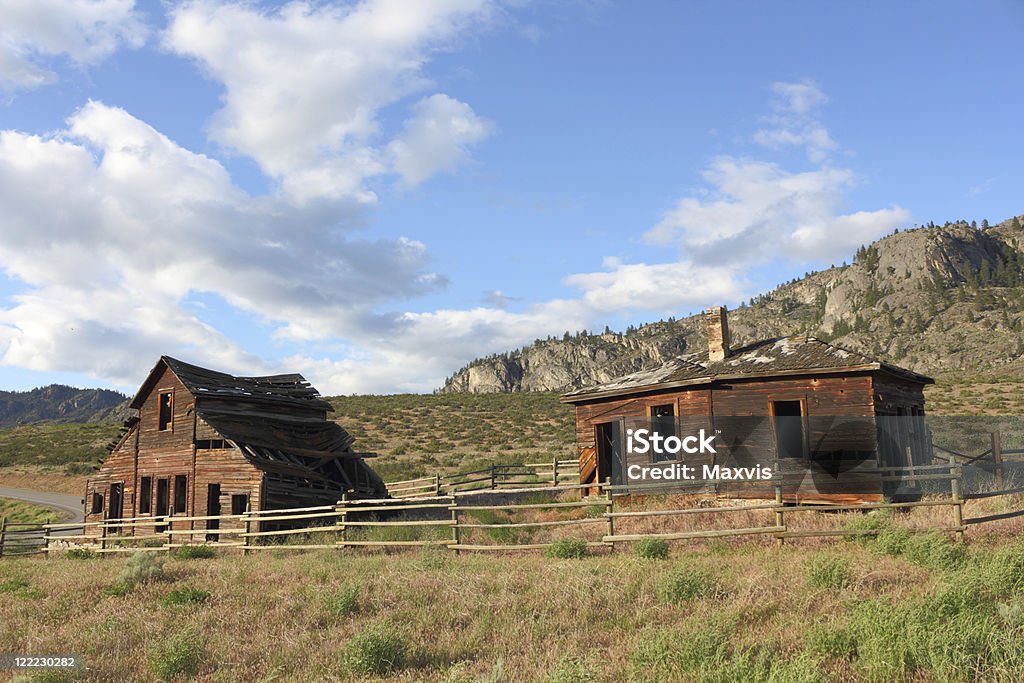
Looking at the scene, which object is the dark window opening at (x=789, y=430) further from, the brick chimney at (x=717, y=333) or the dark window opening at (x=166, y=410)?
the dark window opening at (x=166, y=410)

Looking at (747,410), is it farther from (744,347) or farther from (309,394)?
(309,394)

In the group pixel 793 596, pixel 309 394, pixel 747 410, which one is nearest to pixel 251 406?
pixel 309 394

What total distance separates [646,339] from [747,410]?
16966cm

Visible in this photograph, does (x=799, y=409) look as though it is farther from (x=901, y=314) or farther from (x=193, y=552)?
(x=901, y=314)

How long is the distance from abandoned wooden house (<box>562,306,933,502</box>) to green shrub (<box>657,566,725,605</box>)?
Answer: 7.51m

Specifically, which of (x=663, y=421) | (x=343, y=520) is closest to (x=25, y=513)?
(x=343, y=520)

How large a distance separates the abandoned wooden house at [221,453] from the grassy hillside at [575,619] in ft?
30.9

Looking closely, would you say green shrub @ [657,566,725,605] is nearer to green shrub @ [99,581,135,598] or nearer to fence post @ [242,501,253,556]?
green shrub @ [99,581,135,598]

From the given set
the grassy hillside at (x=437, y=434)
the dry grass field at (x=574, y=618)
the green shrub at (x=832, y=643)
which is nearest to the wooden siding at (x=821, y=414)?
the dry grass field at (x=574, y=618)

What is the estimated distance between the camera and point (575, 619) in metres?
9.46

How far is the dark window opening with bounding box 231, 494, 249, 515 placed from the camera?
23.1 metres

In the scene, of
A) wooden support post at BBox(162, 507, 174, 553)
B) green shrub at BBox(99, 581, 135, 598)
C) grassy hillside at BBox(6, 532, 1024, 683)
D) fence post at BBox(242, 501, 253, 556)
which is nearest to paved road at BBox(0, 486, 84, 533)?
wooden support post at BBox(162, 507, 174, 553)

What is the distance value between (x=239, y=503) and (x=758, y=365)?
18.0 m

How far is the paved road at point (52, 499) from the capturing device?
3644 cm
